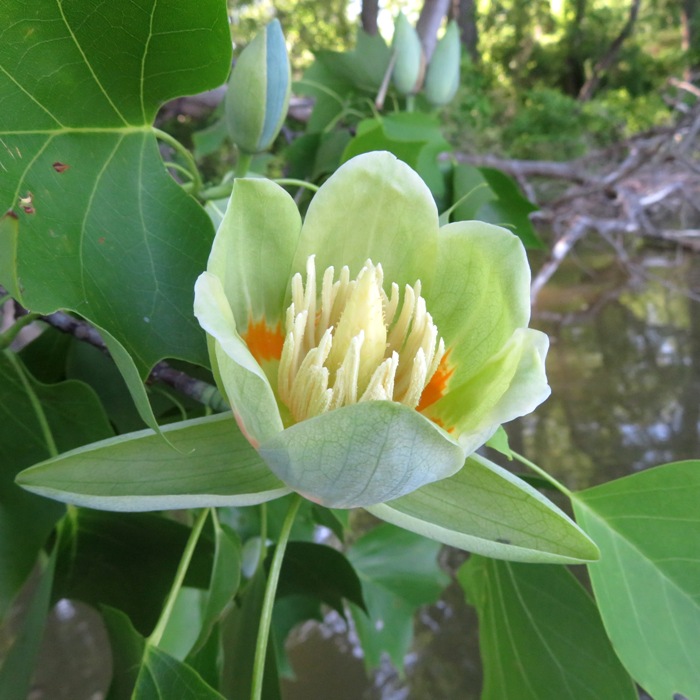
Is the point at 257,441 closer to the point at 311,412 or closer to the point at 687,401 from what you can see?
the point at 311,412

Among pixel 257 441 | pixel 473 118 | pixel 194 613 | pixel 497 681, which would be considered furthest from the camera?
pixel 473 118

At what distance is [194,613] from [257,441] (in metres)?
0.38

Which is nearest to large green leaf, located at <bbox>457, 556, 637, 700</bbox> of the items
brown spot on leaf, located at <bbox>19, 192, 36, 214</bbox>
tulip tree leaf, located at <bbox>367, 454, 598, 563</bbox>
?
tulip tree leaf, located at <bbox>367, 454, 598, 563</bbox>

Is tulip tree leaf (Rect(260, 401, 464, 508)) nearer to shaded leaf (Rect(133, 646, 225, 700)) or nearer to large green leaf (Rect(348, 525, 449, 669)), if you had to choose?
shaded leaf (Rect(133, 646, 225, 700))

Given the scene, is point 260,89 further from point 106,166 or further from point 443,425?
point 443,425

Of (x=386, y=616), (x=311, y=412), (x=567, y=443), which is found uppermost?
(x=311, y=412)

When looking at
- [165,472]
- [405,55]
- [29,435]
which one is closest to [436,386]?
[165,472]

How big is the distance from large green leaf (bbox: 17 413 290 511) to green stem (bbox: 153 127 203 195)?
15 centimetres

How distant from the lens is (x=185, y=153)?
345 millimetres

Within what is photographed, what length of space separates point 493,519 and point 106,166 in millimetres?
247

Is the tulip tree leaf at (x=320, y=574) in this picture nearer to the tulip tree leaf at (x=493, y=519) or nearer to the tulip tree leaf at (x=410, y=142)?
the tulip tree leaf at (x=493, y=519)

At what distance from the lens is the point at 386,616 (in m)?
0.91

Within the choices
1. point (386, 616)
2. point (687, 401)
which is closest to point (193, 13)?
point (386, 616)

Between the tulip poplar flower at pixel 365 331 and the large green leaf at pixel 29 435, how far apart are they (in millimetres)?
123
